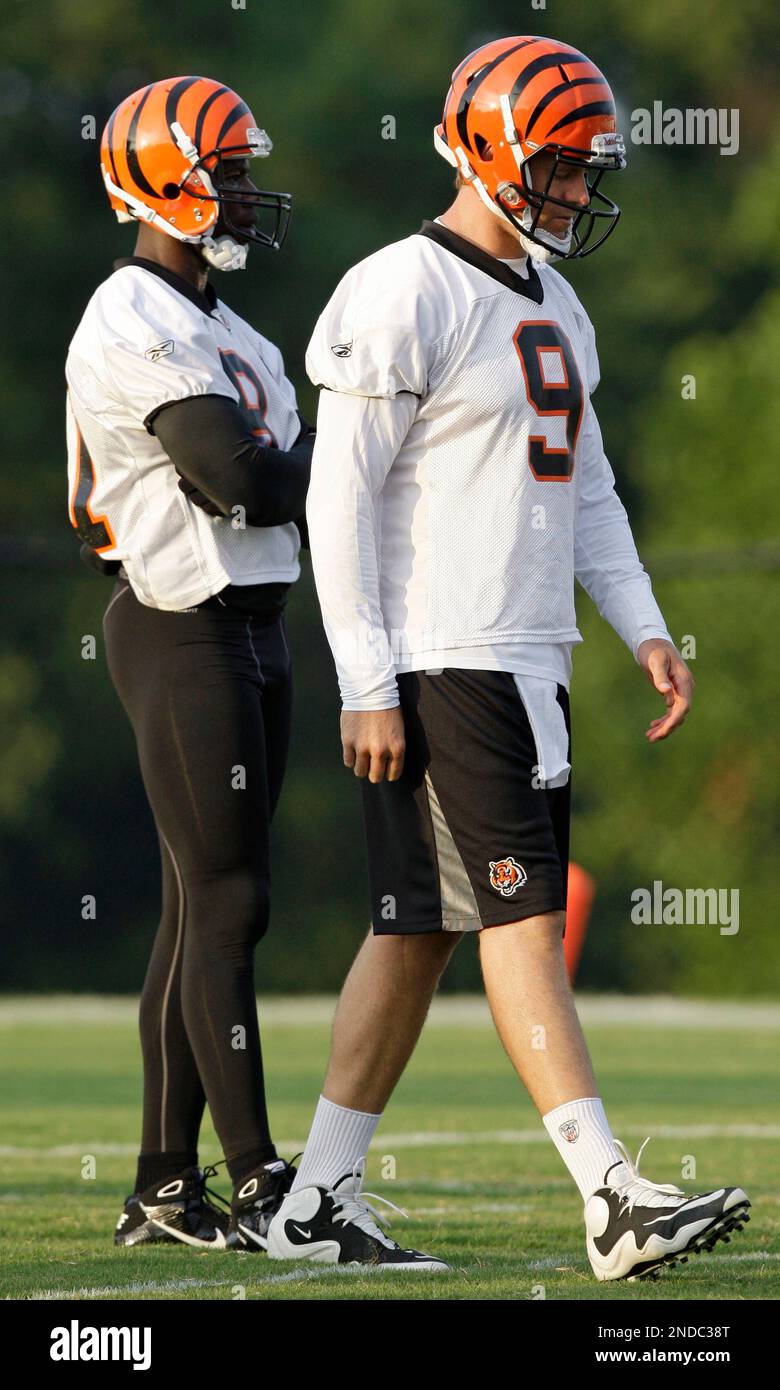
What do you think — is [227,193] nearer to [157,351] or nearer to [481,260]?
[157,351]

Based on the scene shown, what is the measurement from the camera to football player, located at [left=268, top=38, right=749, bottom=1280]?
11.7 feet

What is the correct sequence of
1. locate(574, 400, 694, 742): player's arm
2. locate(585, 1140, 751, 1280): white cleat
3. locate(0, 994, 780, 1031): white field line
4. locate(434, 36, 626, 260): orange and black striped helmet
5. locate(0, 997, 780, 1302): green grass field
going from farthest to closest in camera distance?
locate(0, 994, 780, 1031): white field line → locate(574, 400, 694, 742): player's arm → locate(434, 36, 626, 260): orange and black striped helmet → locate(0, 997, 780, 1302): green grass field → locate(585, 1140, 751, 1280): white cleat

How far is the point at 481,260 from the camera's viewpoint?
3740 millimetres

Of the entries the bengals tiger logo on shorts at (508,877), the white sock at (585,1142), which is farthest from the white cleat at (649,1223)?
the bengals tiger logo on shorts at (508,877)

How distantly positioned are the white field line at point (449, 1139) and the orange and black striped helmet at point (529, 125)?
2939 mm

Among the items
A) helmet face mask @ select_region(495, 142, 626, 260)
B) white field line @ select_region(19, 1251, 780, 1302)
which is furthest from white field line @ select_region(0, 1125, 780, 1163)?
helmet face mask @ select_region(495, 142, 626, 260)

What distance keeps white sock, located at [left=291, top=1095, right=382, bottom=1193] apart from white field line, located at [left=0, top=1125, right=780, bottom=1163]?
77.7 inches

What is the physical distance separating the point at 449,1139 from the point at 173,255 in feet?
9.98

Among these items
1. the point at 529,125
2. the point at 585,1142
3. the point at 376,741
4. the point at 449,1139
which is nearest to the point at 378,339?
the point at 529,125

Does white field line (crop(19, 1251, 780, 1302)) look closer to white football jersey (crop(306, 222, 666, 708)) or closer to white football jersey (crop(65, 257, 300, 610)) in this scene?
white football jersey (crop(306, 222, 666, 708))

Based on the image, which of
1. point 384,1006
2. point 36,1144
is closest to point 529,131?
point 384,1006

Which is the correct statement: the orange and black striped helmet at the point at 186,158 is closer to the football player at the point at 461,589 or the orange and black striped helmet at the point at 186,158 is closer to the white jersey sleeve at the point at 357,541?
the football player at the point at 461,589

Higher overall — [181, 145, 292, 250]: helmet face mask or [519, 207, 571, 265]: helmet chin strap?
[181, 145, 292, 250]: helmet face mask
